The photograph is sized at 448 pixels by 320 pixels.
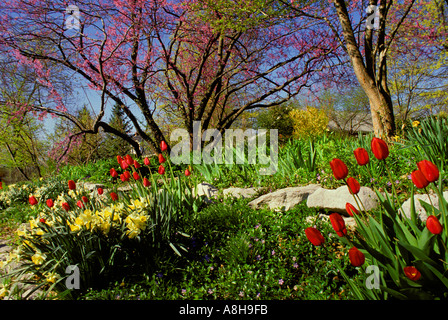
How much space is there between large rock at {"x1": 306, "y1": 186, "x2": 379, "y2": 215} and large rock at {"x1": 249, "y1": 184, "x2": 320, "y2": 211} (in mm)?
173

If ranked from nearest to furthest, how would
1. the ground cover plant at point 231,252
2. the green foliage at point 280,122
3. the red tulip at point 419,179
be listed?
the red tulip at point 419,179
the ground cover plant at point 231,252
the green foliage at point 280,122

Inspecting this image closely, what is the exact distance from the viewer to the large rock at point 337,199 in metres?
2.76

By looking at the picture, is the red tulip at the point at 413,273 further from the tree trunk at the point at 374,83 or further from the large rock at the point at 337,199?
the tree trunk at the point at 374,83

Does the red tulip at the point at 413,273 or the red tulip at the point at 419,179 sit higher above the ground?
the red tulip at the point at 419,179

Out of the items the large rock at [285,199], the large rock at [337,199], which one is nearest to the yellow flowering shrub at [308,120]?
the large rock at [285,199]

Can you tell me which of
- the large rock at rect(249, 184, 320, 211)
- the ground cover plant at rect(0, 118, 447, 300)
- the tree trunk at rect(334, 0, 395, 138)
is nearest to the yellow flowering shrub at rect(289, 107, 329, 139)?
the tree trunk at rect(334, 0, 395, 138)

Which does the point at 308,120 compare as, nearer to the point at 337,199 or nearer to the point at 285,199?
Answer: the point at 285,199

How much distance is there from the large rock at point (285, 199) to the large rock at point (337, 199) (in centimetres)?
17

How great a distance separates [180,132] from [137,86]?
17.4ft

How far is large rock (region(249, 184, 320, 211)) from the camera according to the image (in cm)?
314

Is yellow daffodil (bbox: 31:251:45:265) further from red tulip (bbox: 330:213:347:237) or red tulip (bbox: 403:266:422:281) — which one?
red tulip (bbox: 403:266:422:281)

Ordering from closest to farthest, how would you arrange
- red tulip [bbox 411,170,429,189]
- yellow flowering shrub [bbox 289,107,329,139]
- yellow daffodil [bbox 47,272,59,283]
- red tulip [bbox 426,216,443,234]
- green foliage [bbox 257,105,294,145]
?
red tulip [bbox 426,216,443,234] < red tulip [bbox 411,170,429,189] < yellow daffodil [bbox 47,272,59,283] < yellow flowering shrub [bbox 289,107,329,139] < green foliage [bbox 257,105,294,145]

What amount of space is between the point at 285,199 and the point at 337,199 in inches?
23.6
